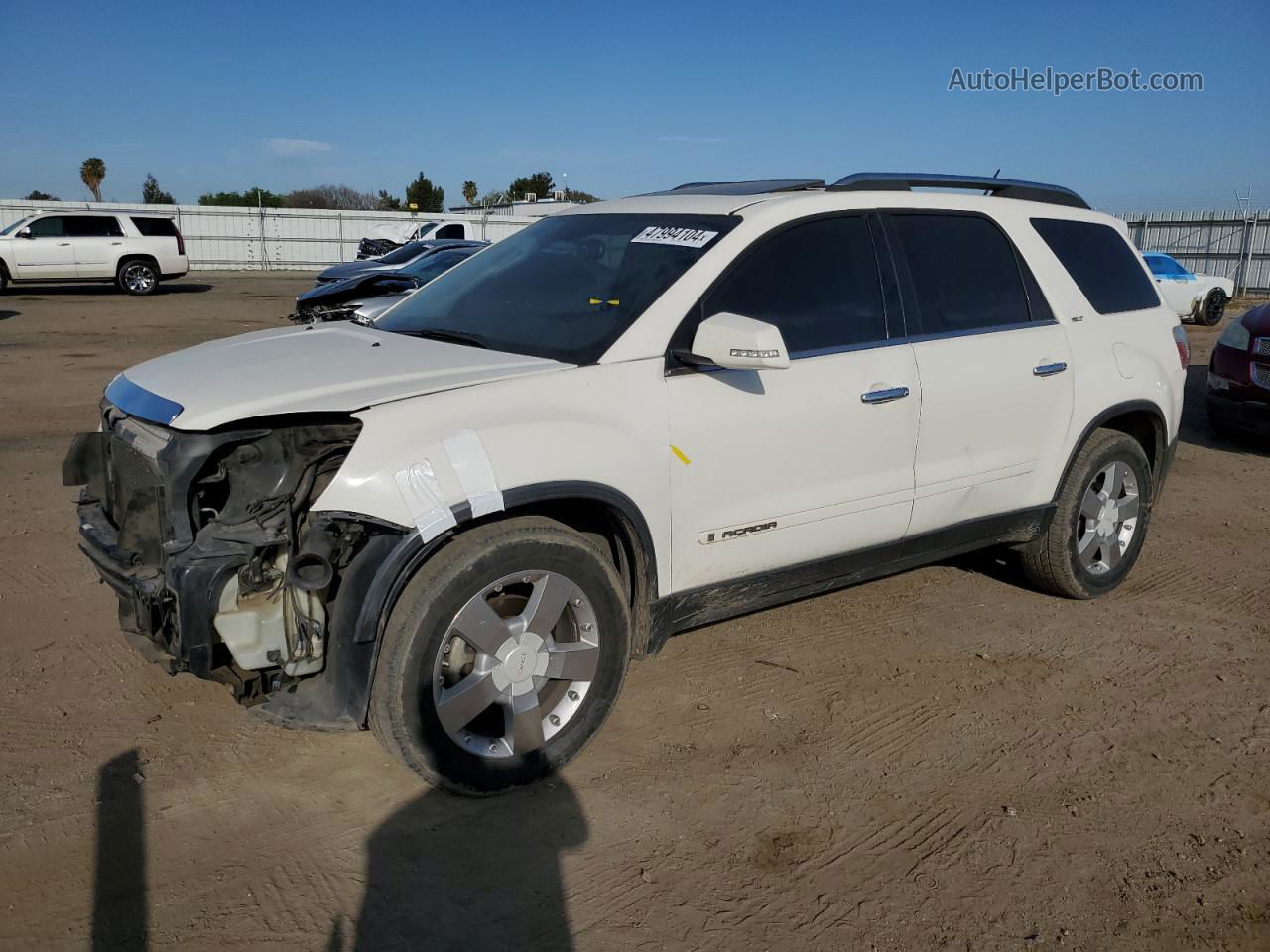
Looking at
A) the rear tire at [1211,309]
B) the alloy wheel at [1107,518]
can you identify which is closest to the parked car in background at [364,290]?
the alloy wheel at [1107,518]

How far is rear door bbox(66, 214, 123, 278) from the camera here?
23.7 metres

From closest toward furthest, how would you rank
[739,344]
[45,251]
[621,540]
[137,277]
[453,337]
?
1. [739,344]
2. [621,540]
3. [453,337]
4. [45,251]
5. [137,277]

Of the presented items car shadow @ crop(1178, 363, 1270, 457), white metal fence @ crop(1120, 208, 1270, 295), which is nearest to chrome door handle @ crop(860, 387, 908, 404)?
car shadow @ crop(1178, 363, 1270, 457)

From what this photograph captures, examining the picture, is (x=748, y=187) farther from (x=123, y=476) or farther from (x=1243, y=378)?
(x=1243, y=378)

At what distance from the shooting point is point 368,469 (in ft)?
9.78

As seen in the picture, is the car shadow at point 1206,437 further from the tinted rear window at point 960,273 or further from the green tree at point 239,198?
the green tree at point 239,198

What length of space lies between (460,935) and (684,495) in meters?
1.55

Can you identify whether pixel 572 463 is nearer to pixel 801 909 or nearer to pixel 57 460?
pixel 801 909

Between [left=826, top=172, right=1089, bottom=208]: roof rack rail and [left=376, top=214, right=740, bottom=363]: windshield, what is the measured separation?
766 millimetres

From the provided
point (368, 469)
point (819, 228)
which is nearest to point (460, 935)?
point (368, 469)

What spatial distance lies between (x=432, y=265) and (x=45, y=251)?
1341 cm

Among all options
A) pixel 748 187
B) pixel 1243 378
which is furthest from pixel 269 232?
pixel 748 187

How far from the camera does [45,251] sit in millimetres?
23328

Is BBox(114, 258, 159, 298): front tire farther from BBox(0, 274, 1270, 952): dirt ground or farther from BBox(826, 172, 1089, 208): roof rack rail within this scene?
BBox(826, 172, 1089, 208): roof rack rail
